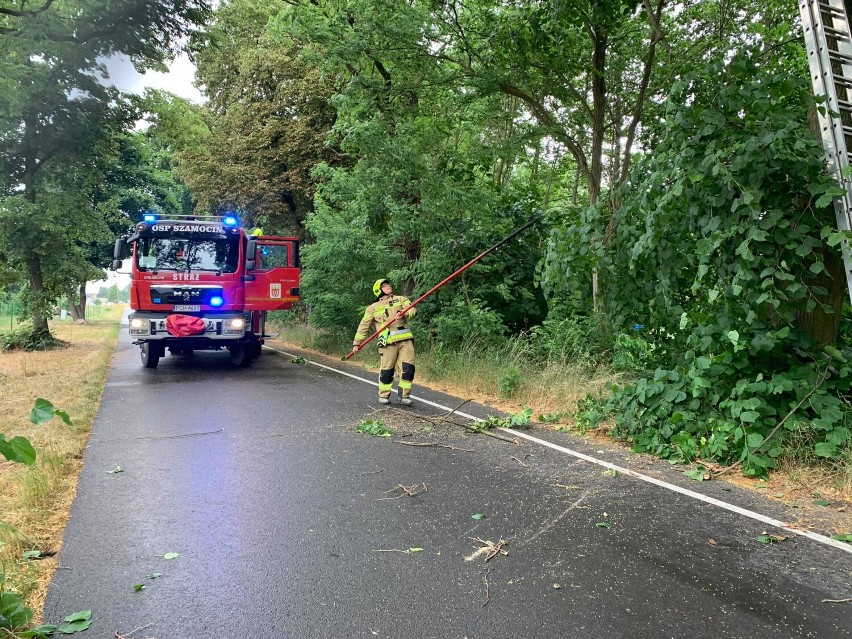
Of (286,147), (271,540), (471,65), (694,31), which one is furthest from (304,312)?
(271,540)

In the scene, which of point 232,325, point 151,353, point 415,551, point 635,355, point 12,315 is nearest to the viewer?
point 415,551

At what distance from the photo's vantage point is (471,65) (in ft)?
36.6

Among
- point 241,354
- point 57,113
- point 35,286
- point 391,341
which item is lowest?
point 241,354

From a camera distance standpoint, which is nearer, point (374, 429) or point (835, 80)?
point (835, 80)

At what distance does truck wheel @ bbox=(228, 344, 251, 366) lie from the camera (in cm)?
1306

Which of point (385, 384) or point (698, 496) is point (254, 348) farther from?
point (698, 496)

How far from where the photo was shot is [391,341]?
863cm

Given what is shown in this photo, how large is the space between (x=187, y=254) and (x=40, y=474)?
294 inches

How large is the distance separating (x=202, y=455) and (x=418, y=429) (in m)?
2.48

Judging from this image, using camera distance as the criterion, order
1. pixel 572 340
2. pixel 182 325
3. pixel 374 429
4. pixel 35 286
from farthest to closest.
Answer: pixel 35 286
pixel 182 325
pixel 572 340
pixel 374 429

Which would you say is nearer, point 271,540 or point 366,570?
point 366,570

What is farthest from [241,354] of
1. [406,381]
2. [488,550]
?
[488,550]

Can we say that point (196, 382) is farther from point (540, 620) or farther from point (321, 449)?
point (540, 620)

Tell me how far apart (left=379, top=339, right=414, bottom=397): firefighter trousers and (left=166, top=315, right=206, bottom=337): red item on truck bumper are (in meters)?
4.74
